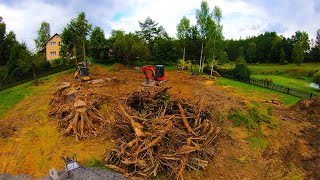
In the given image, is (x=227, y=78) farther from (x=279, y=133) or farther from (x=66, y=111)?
(x=66, y=111)

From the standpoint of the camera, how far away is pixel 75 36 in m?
38.2

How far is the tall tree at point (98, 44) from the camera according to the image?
144 ft

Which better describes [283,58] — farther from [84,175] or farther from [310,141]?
[84,175]

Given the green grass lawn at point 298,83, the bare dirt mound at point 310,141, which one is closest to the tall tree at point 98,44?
the green grass lawn at point 298,83

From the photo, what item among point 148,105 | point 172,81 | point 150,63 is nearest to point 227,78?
point 172,81

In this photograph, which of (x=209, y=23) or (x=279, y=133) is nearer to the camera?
(x=279, y=133)

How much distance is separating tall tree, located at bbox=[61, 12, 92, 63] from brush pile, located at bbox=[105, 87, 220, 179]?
989 inches

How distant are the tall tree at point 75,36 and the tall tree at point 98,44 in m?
4.67

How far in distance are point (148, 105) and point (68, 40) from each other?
2605 cm

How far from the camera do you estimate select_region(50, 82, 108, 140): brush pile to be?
1664cm

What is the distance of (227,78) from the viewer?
4019 cm

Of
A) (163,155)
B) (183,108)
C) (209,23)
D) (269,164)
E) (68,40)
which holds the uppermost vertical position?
(209,23)

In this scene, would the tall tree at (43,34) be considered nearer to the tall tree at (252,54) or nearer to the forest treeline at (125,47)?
the forest treeline at (125,47)

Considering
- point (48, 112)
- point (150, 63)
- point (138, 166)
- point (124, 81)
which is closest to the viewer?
point (138, 166)
